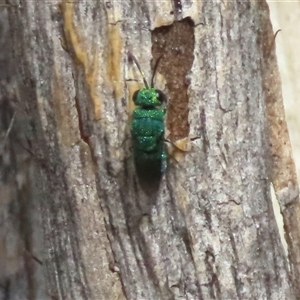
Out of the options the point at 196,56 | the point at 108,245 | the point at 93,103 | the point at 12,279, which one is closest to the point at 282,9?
the point at 196,56

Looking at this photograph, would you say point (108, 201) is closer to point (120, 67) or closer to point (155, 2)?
point (120, 67)

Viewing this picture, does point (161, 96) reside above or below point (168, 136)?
above

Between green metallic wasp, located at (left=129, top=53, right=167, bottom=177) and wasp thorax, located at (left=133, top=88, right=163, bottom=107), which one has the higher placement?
wasp thorax, located at (left=133, top=88, right=163, bottom=107)
